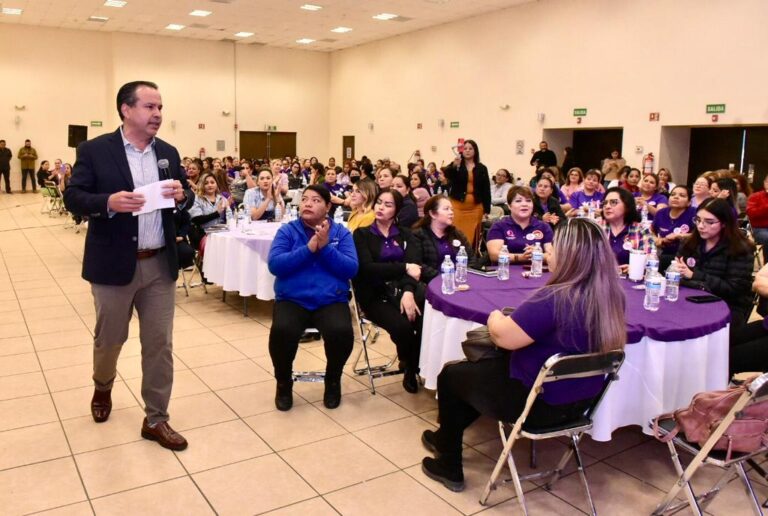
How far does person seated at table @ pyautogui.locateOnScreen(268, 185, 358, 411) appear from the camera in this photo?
13.3 feet

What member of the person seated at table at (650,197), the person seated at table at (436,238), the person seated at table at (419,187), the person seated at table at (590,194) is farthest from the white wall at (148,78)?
the person seated at table at (436,238)

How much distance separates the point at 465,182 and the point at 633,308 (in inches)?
193

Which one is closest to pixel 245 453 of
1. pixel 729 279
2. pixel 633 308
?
pixel 633 308

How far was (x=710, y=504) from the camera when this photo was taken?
304 cm

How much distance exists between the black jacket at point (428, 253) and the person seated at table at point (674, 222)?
245 cm

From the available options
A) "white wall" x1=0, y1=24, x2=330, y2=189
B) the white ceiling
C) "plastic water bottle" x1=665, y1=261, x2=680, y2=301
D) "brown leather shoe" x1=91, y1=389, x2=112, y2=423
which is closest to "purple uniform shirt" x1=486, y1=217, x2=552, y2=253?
"plastic water bottle" x1=665, y1=261, x2=680, y2=301

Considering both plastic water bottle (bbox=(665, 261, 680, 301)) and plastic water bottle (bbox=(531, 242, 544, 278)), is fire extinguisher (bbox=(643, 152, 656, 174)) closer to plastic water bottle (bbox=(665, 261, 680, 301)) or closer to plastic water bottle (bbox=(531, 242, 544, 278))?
plastic water bottle (bbox=(531, 242, 544, 278))

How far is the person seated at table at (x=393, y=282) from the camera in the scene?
14.0 feet

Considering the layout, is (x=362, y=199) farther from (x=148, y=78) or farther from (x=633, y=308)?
(x=148, y=78)

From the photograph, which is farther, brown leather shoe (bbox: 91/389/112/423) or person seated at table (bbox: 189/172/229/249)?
person seated at table (bbox: 189/172/229/249)

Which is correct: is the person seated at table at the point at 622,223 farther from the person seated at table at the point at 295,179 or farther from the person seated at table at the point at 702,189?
the person seated at table at the point at 295,179

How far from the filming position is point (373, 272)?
4.39 m

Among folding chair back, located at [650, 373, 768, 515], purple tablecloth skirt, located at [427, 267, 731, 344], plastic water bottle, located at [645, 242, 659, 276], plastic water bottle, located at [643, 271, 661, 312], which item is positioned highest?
plastic water bottle, located at [645, 242, 659, 276]

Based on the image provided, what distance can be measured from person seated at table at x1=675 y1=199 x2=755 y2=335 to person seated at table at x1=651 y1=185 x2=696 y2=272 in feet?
5.86
